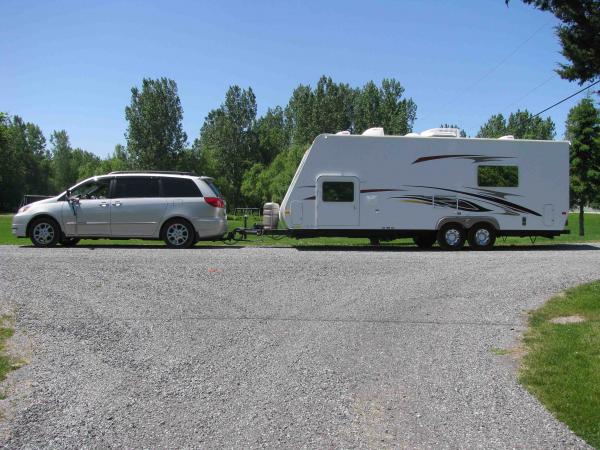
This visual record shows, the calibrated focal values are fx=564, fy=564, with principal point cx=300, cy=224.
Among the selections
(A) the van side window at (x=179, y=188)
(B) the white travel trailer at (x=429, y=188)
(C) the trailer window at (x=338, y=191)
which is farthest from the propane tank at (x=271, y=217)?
(A) the van side window at (x=179, y=188)

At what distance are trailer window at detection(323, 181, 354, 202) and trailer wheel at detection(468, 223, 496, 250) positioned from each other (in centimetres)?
377

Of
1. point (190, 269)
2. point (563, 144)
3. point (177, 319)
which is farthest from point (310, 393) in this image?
point (563, 144)

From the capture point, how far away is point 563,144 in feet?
54.7

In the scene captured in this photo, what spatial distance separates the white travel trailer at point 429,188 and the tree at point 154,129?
158ft

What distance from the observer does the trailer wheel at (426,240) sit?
17.1 m

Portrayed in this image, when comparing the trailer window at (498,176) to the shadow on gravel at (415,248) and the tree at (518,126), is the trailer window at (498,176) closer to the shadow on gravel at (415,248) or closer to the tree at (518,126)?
the shadow on gravel at (415,248)

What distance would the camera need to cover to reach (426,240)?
56.8ft

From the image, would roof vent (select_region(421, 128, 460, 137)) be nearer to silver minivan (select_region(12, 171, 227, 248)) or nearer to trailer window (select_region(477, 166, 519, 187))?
trailer window (select_region(477, 166, 519, 187))

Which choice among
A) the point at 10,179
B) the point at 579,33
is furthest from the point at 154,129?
the point at 579,33

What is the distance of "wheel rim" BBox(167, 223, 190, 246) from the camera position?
49.2 feet

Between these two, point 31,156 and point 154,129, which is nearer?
point 154,129

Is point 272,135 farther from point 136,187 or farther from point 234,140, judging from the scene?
point 136,187

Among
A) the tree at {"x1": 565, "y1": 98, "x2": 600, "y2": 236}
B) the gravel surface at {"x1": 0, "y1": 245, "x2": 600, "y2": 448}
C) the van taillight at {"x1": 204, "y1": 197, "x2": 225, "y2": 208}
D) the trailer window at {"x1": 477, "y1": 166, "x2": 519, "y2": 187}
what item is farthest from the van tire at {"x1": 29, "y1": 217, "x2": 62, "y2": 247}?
the tree at {"x1": 565, "y1": 98, "x2": 600, "y2": 236}

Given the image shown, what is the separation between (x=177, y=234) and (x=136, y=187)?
168 centimetres
